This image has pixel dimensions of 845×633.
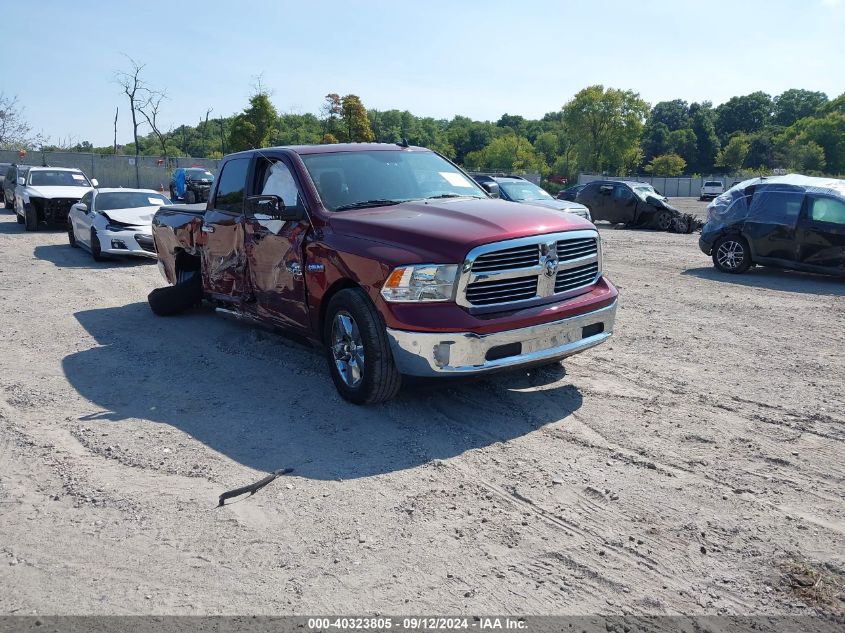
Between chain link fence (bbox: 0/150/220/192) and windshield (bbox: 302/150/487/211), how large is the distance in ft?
139

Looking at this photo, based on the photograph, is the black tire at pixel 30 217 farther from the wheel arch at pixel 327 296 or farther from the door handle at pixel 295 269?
the wheel arch at pixel 327 296

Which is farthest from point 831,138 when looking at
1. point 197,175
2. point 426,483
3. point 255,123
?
point 426,483

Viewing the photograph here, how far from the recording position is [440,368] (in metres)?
4.87

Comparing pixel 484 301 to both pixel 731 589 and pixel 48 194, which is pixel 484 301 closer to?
pixel 731 589

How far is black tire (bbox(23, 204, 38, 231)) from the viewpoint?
19188 millimetres

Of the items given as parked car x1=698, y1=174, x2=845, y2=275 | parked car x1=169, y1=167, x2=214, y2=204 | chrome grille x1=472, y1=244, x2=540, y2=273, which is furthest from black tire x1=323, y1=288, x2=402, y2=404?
parked car x1=169, y1=167, x2=214, y2=204

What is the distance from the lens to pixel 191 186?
98.9 feet

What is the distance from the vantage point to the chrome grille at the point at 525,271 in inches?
194

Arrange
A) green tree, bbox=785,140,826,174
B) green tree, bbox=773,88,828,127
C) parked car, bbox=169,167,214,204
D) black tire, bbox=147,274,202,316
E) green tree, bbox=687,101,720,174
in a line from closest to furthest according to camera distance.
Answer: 1. black tire, bbox=147,274,202,316
2. parked car, bbox=169,167,214,204
3. green tree, bbox=785,140,826,174
4. green tree, bbox=687,101,720,174
5. green tree, bbox=773,88,828,127

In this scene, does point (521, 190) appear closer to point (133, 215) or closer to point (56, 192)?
point (133, 215)

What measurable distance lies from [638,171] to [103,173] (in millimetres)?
95272

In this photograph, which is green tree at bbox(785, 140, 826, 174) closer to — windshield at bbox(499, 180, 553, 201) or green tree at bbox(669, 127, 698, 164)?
green tree at bbox(669, 127, 698, 164)

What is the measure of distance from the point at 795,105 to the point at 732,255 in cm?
15132

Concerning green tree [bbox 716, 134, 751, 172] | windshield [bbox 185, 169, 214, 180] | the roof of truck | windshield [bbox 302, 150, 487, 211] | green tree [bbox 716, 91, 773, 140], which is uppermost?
green tree [bbox 716, 91, 773, 140]
